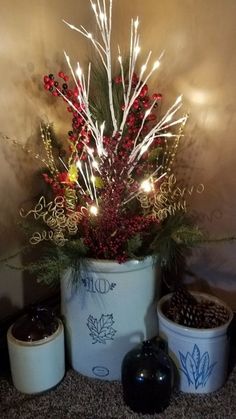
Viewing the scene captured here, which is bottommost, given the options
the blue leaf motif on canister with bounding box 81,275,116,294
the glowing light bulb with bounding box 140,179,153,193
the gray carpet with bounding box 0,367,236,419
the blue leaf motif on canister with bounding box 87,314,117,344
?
the gray carpet with bounding box 0,367,236,419

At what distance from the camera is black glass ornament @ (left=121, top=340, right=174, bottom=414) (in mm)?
1092

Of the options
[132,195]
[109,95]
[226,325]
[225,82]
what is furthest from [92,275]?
[225,82]

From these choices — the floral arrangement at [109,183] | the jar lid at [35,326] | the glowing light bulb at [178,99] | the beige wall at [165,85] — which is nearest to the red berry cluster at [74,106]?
the floral arrangement at [109,183]

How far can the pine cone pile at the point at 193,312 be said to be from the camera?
1.17 m

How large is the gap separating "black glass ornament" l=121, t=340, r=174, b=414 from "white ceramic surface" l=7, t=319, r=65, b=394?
0.18 meters

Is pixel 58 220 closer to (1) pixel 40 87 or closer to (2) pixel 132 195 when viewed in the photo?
(2) pixel 132 195

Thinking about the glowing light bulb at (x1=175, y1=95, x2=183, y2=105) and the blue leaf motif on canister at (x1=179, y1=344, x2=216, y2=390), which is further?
the glowing light bulb at (x1=175, y1=95, x2=183, y2=105)

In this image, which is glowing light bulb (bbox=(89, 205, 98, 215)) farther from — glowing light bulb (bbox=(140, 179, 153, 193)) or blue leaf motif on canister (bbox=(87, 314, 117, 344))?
blue leaf motif on canister (bbox=(87, 314, 117, 344))

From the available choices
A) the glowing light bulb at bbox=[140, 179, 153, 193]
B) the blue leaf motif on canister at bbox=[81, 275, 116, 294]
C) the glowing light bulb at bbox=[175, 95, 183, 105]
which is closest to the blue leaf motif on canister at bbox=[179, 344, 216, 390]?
the blue leaf motif on canister at bbox=[81, 275, 116, 294]

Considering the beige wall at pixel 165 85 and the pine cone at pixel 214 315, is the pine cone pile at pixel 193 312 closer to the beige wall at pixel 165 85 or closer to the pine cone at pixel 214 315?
the pine cone at pixel 214 315

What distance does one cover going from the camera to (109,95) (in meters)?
1.20

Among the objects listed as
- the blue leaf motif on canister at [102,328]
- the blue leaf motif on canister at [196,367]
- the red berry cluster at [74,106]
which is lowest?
the blue leaf motif on canister at [196,367]

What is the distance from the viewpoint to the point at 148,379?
1090 mm

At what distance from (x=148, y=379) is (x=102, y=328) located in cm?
18
